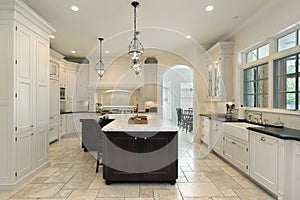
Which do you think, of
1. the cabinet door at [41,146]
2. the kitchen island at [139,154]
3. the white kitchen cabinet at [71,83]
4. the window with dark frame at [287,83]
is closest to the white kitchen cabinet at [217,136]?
the window with dark frame at [287,83]

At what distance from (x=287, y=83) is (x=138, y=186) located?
3.04 meters

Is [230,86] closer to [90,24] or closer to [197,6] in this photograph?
[197,6]

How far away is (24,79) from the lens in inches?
143

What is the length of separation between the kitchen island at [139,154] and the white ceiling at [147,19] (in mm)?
2315

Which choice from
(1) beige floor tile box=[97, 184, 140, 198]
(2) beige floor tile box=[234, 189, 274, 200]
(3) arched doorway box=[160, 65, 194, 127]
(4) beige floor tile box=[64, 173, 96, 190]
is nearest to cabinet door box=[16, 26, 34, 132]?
(4) beige floor tile box=[64, 173, 96, 190]

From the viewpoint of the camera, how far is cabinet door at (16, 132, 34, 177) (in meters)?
3.44

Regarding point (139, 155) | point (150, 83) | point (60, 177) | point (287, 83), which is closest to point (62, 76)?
point (150, 83)

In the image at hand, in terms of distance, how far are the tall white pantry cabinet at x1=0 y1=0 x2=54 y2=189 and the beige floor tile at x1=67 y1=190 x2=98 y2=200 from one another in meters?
1.00

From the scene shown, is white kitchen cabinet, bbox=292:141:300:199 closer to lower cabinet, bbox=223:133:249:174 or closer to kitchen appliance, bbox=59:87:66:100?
lower cabinet, bbox=223:133:249:174

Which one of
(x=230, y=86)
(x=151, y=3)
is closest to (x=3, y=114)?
(x=151, y=3)

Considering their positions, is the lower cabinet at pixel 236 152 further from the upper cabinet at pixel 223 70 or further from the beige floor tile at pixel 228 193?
the upper cabinet at pixel 223 70

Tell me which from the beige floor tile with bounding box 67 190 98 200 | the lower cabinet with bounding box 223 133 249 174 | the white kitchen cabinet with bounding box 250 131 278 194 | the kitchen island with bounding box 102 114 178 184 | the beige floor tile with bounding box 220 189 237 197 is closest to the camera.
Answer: the white kitchen cabinet with bounding box 250 131 278 194

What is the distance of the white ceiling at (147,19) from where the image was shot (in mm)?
3936

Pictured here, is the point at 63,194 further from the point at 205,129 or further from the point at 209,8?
the point at 205,129
